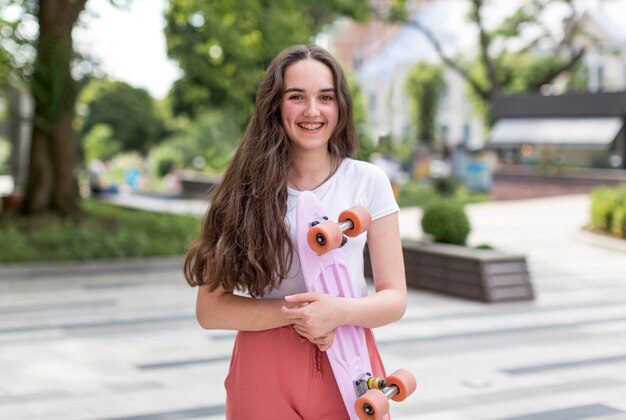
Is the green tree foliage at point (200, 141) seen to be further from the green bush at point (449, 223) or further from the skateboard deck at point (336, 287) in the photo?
the skateboard deck at point (336, 287)

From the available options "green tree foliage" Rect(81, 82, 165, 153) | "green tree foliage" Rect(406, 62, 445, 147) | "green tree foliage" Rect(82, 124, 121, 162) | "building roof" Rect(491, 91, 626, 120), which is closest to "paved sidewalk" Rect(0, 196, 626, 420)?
"building roof" Rect(491, 91, 626, 120)

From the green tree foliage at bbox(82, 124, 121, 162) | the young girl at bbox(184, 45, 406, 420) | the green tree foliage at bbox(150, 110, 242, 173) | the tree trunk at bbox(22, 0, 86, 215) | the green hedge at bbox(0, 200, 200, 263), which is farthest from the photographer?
the green tree foliage at bbox(82, 124, 121, 162)

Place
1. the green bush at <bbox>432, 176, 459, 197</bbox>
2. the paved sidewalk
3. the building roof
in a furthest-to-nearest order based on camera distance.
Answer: the building roof → the green bush at <bbox>432, 176, 459, 197</bbox> → the paved sidewalk

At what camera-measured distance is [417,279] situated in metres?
11.1

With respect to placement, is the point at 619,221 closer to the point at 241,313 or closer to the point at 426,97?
the point at 241,313

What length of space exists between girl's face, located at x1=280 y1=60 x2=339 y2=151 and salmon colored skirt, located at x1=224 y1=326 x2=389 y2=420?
1.64 ft

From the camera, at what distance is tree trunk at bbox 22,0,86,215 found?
14.6 metres

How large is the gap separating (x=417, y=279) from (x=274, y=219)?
8.86 metres

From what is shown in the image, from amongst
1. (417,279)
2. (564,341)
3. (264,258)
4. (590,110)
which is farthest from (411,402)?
(590,110)

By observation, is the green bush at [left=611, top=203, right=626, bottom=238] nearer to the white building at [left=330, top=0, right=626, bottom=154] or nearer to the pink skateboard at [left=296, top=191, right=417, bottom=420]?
the pink skateboard at [left=296, top=191, right=417, bottom=420]

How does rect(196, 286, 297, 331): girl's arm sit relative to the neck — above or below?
below

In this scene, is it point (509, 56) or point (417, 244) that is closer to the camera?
point (417, 244)

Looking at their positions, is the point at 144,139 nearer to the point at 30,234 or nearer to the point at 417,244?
the point at 30,234

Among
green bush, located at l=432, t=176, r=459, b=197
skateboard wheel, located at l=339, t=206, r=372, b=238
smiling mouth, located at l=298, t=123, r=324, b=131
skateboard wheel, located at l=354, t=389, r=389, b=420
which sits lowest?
green bush, located at l=432, t=176, r=459, b=197
